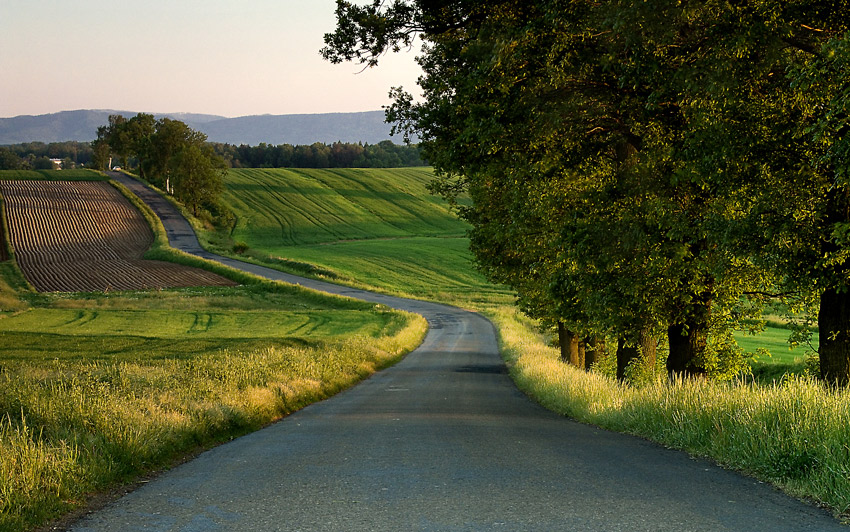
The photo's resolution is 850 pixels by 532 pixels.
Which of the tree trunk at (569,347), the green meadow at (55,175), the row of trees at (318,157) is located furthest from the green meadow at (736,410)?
the row of trees at (318,157)

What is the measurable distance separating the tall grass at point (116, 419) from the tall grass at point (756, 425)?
6655 millimetres

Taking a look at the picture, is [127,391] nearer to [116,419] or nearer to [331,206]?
[116,419]

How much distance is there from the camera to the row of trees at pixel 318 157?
18812 cm

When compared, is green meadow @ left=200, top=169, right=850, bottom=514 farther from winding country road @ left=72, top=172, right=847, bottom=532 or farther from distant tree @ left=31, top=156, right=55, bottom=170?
distant tree @ left=31, top=156, right=55, bottom=170

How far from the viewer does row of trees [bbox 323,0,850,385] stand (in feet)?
35.7

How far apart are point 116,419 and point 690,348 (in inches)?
465

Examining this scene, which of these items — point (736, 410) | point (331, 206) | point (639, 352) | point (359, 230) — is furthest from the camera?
point (331, 206)

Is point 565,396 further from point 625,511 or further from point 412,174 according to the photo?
point 412,174

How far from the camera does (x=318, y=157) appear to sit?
18812cm

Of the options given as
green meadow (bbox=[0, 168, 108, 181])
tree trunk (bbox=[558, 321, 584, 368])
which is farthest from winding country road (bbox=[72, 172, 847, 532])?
green meadow (bbox=[0, 168, 108, 181])

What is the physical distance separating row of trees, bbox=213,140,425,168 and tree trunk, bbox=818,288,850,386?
176185 millimetres

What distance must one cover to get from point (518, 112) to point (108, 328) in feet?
117

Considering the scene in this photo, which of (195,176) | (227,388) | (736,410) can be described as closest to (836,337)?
(736,410)

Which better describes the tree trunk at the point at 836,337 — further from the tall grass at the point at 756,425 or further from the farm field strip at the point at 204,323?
the farm field strip at the point at 204,323
